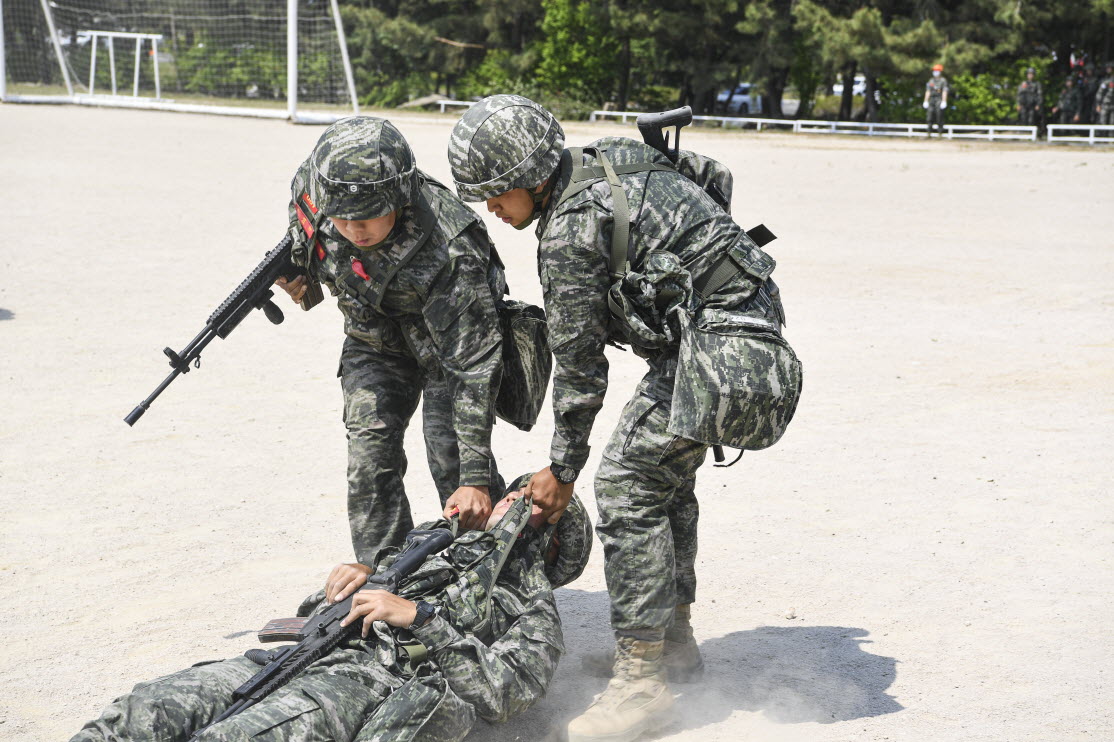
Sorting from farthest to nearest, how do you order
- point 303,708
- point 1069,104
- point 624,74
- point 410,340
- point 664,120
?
point 624,74 < point 1069,104 < point 410,340 < point 664,120 < point 303,708

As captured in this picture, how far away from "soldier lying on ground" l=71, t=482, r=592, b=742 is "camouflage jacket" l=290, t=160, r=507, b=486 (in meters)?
0.34

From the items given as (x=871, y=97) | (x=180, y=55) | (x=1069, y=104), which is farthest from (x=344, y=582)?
(x=871, y=97)

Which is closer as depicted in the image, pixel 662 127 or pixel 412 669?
pixel 412 669

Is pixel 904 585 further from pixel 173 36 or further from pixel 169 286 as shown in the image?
pixel 173 36

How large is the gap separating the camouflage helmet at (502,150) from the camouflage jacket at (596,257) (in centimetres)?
12

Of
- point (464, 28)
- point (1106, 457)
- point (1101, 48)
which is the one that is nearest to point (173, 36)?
point (464, 28)

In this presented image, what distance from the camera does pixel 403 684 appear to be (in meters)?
3.51


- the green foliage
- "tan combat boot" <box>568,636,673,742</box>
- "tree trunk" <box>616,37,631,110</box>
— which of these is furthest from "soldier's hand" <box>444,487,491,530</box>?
the green foliage

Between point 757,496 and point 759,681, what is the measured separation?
1.98m

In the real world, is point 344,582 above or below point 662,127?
below

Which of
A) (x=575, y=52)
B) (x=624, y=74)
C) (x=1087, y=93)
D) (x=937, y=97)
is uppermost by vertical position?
(x=575, y=52)

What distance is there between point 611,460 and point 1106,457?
13.3 feet

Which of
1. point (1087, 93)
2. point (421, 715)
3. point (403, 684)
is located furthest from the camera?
point (1087, 93)

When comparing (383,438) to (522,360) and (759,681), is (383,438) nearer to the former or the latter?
(522,360)
